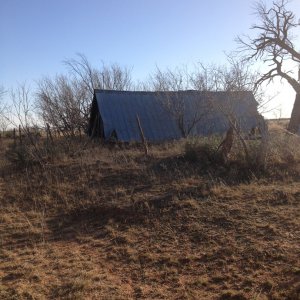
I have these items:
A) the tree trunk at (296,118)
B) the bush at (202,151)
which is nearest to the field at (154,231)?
the bush at (202,151)

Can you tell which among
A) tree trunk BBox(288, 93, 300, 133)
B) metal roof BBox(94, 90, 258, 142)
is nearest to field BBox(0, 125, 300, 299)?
metal roof BBox(94, 90, 258, 142)

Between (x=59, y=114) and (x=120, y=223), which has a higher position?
(x=59, y=114)

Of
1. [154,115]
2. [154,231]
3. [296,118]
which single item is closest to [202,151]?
[154,231]

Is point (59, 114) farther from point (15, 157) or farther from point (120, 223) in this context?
point (120, 223)

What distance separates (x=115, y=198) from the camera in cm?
866

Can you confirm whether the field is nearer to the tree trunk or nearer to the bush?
the bush

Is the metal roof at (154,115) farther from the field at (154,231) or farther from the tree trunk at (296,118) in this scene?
the field at (154,231)

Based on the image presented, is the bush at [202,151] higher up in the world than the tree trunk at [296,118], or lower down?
lower down

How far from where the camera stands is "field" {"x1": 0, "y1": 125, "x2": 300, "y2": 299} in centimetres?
472

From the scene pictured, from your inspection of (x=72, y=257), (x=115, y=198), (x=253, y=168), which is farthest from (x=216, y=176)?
(x=72, y=257)

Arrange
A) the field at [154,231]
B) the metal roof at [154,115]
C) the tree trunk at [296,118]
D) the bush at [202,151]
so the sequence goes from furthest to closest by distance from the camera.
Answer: the tree trunk at [296,118]
the metal roof at [154,115]
the bush at [202,151]
the field at [154,231]

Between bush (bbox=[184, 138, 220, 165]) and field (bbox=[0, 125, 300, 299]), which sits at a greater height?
bush (bbox=[184, 138, 220, 165])

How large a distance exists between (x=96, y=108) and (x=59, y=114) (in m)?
3.23

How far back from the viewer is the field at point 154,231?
15.5ft
